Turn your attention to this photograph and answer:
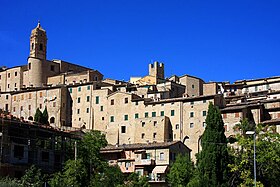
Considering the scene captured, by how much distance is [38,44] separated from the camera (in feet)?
373

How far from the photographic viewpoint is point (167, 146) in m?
→ 75.2

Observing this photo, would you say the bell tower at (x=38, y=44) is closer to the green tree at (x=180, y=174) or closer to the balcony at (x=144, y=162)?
the balcony at (x=144, y=162)

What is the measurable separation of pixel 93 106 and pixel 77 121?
14.0ft

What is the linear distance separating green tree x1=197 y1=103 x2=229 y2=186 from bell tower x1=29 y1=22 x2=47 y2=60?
2188 inches

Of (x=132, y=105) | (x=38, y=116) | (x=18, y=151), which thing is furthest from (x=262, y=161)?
(x=38, y=116)

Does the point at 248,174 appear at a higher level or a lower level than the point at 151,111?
lower

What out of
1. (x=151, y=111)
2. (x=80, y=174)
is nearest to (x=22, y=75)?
(x=151, y=111)

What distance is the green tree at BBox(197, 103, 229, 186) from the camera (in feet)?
202

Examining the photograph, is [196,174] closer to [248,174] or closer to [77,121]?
[248,174]

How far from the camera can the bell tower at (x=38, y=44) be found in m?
113

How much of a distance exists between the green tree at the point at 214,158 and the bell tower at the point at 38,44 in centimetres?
5556

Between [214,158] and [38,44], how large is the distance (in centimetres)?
6038

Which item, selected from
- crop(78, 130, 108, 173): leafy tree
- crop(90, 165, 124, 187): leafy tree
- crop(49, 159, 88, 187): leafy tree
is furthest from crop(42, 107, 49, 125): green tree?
crop(90, 165, 124, 187): leafy tree

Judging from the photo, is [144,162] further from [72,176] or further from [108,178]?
[72,176]
